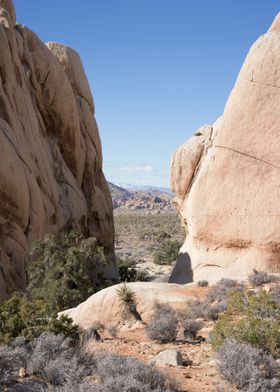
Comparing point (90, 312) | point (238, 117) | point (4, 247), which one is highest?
point (238, 117)

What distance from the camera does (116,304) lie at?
13.6 metres

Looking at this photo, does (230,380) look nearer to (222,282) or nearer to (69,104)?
(222,282)

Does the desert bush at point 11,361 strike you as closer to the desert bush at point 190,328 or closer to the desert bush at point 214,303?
the desert bush at point 190,328

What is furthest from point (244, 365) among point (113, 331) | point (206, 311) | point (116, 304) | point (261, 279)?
point (261, 279)

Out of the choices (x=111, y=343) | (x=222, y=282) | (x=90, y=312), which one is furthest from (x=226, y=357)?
(x=222, y=282)

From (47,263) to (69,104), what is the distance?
12451mm

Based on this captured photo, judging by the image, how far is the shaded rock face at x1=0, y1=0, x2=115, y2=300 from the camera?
19.2 metres

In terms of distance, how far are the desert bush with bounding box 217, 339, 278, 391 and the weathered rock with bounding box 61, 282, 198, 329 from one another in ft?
21.8

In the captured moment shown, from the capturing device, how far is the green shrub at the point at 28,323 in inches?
307

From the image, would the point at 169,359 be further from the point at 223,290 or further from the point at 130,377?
the point at 223,290

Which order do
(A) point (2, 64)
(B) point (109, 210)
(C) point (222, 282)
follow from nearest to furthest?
(C) point (222, 282), (A) point (2, 64), (B) point (109, 210)

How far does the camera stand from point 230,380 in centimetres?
631

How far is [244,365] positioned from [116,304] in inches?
309

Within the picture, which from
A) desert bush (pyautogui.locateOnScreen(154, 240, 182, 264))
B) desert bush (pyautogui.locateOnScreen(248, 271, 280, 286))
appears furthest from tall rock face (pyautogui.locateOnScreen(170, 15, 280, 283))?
desert bush (pyautogui.locateOnScreen(154, 240, 182, 264))
